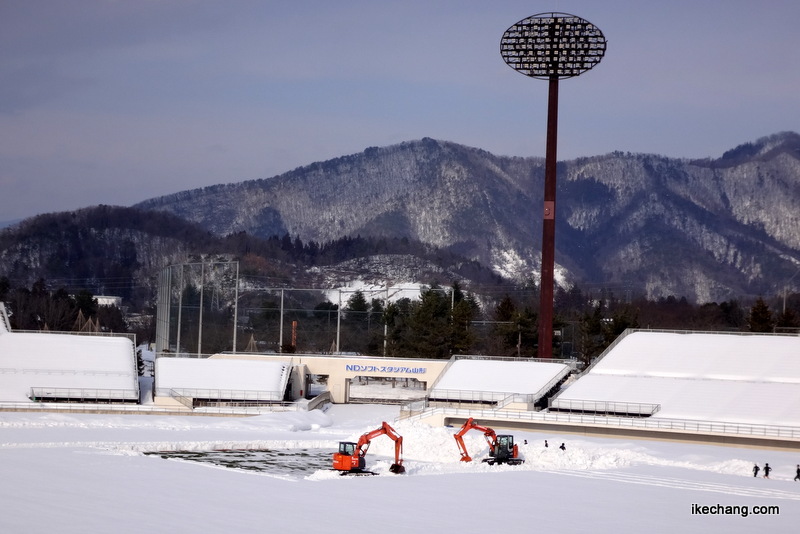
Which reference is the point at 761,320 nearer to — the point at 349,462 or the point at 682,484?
the point at 682,484

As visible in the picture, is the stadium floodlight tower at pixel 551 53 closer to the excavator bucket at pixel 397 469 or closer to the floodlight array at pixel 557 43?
the floodlight array at pixel 557 43

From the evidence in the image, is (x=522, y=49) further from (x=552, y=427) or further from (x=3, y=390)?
(x=3, y=390)

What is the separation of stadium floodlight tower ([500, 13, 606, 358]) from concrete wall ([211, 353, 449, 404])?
8.31m

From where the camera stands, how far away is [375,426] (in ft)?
193

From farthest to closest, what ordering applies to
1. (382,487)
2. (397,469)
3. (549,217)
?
(549,217) < (397,469) < (382,487)

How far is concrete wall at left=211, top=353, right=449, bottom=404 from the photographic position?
239 ft

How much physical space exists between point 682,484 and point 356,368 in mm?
35205

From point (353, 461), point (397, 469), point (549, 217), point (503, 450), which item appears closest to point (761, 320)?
point (549, 217)

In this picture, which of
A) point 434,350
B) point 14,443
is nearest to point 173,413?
point 14,443

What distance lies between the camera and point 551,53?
75.9m

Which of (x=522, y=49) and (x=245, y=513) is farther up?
(x=522, y=49)

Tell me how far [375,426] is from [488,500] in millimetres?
23500

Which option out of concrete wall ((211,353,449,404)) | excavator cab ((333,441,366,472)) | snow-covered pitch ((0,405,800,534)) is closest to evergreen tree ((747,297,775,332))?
concrete wall ((211,353,449,404))

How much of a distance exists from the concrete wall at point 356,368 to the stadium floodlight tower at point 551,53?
8.31m
